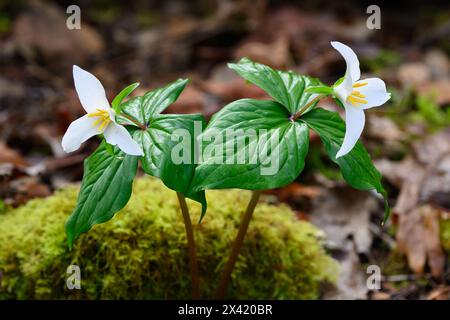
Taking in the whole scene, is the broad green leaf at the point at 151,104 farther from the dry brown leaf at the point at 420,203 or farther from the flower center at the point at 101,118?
the dry brown leaf at the point at 420,203

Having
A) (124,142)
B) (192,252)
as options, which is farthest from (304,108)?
(192,252)

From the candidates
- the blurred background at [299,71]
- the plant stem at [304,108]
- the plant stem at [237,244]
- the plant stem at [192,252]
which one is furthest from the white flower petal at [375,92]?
the blurred background at [299,71]

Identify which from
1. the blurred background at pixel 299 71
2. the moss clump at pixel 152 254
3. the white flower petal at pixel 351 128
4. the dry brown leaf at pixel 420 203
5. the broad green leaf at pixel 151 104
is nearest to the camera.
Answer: the white flower petal at pixel 351 128

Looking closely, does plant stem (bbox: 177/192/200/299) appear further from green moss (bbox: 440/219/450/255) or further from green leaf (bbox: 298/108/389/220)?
green moss (bbox: 440/219/450/255)

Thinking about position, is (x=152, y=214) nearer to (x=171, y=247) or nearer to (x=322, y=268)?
(x=171, y=247)

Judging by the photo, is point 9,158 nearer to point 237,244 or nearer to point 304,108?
point 237,244

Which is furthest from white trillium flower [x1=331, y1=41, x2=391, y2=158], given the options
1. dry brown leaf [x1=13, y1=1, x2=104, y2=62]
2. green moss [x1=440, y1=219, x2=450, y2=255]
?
dry brown leaf [x1=13, y1=1, x2=104, y2=62]
